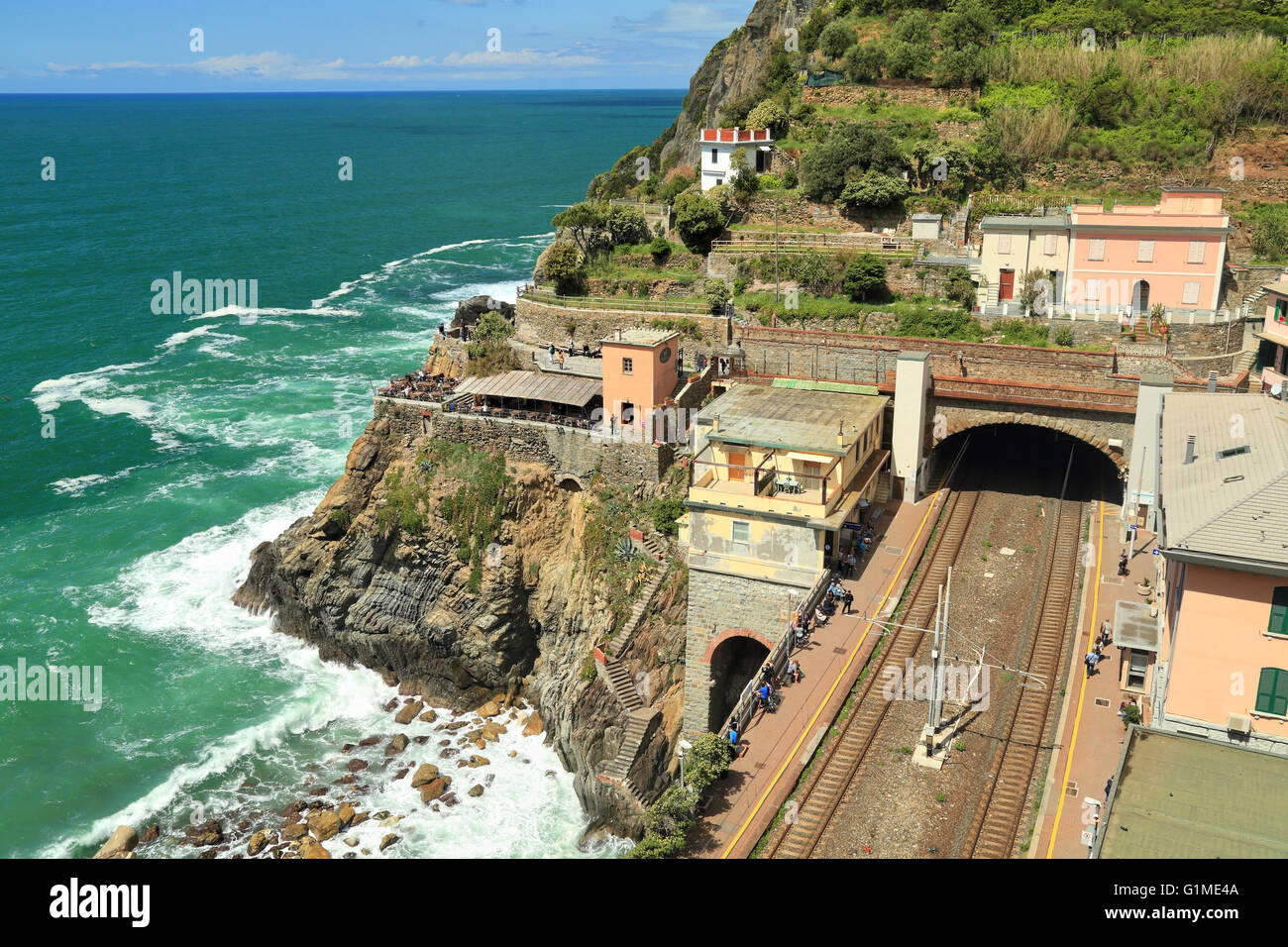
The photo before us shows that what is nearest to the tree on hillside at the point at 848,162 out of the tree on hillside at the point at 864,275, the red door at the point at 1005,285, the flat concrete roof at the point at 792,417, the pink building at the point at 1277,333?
the tree on hillside at the point at 864,275

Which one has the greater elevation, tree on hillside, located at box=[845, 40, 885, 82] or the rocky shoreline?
tree on hillside, located at box=[845, 40, 885, 82]

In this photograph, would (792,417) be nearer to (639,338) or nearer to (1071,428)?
(639,338)

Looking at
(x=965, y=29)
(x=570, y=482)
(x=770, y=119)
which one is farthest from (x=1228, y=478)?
(x=965, y=29)

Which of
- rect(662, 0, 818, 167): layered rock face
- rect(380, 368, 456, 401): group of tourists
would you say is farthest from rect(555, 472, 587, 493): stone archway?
rect(662, 0, 818, 167): layered rock face

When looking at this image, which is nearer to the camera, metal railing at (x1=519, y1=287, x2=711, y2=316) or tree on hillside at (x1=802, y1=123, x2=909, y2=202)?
metal railing at (x1=519, y1=287, x2=711, y2=316)

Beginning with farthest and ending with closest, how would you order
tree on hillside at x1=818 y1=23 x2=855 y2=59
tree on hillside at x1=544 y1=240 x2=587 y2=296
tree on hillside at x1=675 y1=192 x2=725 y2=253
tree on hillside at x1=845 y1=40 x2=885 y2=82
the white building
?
tree on hillside at x1=818 y1=23 x2=855 y2=59
tree on hillside at x1=845 y1=40 x2=885 y2=82
the white building
tree on hillside at x1=675 y1=192 x2=725 y2=253
tree on hillside at x1=544 y1=240 x2=587 y2=296

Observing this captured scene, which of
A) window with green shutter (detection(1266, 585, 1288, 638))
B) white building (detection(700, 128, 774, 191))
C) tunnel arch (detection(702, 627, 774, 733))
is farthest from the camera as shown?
white building (detection(700, 128, 774, 191))

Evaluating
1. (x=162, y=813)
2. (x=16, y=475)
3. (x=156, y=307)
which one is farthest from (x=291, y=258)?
(x=162, y=813)

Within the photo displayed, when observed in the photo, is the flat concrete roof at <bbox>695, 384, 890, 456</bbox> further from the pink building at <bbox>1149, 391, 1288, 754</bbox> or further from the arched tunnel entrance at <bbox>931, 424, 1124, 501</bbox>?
the pink building at <bbox>1149, 391, 1288, 754</bbox>

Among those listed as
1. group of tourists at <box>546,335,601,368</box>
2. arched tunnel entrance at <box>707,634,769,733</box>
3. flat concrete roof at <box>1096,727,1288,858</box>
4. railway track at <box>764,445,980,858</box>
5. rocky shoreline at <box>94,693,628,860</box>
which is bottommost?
rocky shoreline at <box>94,693,628,860</box>
